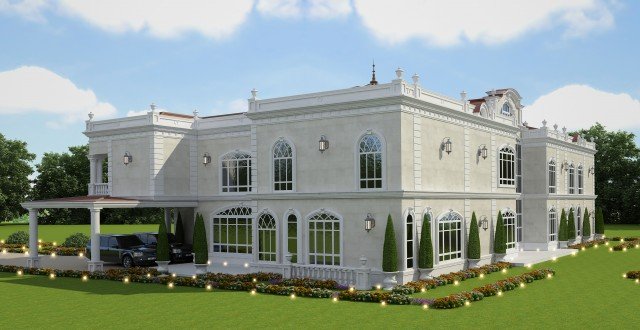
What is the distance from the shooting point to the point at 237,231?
102 ft

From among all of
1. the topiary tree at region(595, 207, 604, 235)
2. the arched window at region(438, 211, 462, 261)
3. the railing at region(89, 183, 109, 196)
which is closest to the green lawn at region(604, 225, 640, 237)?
the topiary tree at region(595, 207, 604, 235)

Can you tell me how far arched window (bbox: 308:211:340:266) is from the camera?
24344mm

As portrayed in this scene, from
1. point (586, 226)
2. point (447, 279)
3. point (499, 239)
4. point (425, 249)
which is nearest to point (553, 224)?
point (586, 226)

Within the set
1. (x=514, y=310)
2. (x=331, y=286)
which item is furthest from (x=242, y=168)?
(x=514, y=310)

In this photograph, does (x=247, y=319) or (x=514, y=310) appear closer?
(x=247, y=319)

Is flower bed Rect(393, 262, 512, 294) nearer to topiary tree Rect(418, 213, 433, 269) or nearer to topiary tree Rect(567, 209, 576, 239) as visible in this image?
topiary tree Rect(418, 213, 433, 269)

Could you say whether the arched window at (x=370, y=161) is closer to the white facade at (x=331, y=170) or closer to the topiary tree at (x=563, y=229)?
the white facade at (x=331, y=170)

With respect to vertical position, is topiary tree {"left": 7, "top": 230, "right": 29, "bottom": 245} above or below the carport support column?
below

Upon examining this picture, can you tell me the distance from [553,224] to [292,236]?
807 inches

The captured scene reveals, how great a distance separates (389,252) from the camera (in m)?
22.3

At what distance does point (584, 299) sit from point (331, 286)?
333 inches

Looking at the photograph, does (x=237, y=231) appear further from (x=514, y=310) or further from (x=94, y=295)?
(x=514, y=310)

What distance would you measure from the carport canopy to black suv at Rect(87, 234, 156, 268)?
3.25ft

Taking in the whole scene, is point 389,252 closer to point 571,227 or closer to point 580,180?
point 571,227
